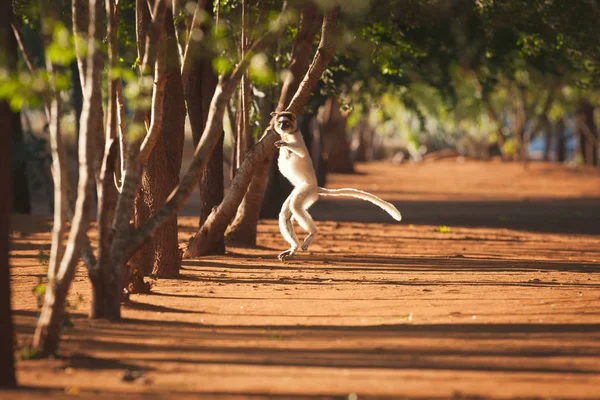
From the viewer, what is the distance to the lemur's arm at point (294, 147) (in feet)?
39.2

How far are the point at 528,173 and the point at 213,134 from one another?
108 ft

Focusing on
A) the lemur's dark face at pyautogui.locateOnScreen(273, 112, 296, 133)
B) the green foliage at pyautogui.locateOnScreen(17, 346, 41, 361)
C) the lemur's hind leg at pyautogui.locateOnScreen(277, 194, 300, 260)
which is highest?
the lemur's dark face at pyautogui.locateOnScreen(273, 112, 296, 133)

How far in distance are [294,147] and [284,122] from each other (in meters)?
0.70

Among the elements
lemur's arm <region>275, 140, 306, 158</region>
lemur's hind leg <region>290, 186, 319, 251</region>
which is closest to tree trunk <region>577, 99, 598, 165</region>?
lemur's hind leg <region>290, 186, 319, 251</region>

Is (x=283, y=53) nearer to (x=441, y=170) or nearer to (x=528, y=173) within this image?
(x=528, y=173)

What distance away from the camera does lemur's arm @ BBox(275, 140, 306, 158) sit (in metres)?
11.9

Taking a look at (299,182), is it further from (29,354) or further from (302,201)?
(29,354)

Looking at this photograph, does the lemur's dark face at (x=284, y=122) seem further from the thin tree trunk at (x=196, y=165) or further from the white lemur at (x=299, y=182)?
the thin tree trunk at (x=196, y=165)

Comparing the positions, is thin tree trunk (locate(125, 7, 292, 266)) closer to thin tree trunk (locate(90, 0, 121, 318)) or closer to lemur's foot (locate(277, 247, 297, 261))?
thin tree trunk (locate(90, 0, 121, 318))

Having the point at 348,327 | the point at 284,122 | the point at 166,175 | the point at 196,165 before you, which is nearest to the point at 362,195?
the point at 284,122

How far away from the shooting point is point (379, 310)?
903 centimetres

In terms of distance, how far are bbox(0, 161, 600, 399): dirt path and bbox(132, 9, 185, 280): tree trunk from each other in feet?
1.23

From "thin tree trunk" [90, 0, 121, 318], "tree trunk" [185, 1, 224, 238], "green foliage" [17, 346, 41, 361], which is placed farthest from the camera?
"tree trunk" [185, 1, 224, 238]

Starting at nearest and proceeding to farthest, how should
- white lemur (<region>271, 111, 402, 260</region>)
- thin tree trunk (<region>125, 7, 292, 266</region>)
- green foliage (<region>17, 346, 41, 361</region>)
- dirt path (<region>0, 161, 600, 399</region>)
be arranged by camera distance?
dirt path (<region>0, 161, 600, 399</region>)
green foliage (<region>17, 346, 41, 361</region>)
thin tree trunk (<region>125, 7, 292, 266</region>)
white lemur (<region>271, 111, 402, 260</region>)
